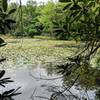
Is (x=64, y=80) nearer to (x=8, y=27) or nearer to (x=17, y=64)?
(x=17, y=64)

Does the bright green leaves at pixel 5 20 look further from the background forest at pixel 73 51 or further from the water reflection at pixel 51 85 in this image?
the water reflection at pixel 51 85

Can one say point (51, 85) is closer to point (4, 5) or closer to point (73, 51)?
point (73, 51)

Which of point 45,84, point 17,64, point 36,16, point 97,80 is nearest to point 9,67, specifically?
point 17,64

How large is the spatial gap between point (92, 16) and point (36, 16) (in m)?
23.0

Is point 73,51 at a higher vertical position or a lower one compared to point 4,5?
lower

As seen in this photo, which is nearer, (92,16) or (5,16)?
(5,16)

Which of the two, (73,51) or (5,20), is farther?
(73,51)

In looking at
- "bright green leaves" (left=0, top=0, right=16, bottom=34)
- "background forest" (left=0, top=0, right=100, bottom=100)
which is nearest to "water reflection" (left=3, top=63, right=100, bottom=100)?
"background forest" (left=0, top=0, right=100, bottom=100)

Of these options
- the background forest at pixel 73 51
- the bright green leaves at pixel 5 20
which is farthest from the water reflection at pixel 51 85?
the bright green leaves at pixel 5 20

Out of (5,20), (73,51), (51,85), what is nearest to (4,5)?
(5,20)

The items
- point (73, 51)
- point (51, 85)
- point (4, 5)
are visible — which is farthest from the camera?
point (73, 51)

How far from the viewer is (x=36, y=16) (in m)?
24.1

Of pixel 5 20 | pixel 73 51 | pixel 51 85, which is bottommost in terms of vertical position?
pixel 51 85

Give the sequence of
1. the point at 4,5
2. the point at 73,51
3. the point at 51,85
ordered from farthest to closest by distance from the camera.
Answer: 1. the point at 73,51
2. the point at 51,85
3. the point at 4,5
